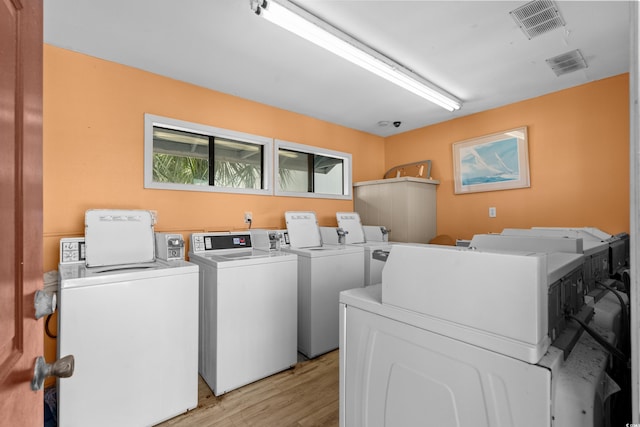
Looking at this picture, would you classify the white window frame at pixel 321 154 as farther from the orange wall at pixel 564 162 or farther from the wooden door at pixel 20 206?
the wooden door at pixel 20 206

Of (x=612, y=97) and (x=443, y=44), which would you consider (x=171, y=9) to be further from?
(x=612, y=97)

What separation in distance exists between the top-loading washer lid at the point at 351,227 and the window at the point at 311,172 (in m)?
0.45

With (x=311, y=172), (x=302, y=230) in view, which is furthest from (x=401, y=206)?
(x=302, y=230)

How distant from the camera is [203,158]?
3.08 metres

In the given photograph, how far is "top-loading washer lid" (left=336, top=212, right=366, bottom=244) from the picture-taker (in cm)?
359

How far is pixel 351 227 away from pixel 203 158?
6.27ft

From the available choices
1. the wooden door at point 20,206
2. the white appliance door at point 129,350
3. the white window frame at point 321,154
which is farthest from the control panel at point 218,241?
the wooden door at point 20,206

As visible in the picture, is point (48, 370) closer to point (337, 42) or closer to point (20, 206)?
point (20, 206)

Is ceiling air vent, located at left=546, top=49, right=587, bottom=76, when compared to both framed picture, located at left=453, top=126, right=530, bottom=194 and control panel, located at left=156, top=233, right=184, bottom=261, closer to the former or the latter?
framed picture, located at left=453, top=126, right=530, bottom=194

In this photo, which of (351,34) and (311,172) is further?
(311,172)

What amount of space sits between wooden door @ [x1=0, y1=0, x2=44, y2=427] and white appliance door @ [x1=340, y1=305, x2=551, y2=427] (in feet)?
3.31

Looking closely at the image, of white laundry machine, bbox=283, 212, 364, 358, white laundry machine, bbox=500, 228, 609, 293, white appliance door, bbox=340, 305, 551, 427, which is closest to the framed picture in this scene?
white laundry machine, bbox=500, 228, 609, 293

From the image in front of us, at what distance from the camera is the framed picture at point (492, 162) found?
3.30 metres

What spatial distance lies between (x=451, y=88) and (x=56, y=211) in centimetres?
374
